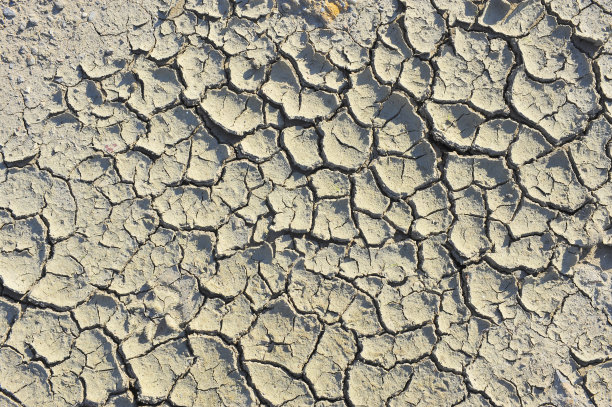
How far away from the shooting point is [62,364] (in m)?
2.49

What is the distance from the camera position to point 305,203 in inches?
104

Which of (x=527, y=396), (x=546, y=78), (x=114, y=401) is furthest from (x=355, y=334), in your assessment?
(x=546, y=78)

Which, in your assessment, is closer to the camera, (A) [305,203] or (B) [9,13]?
(A) [305,203]

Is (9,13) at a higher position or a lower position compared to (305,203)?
higher

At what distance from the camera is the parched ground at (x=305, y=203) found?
250 centimetres

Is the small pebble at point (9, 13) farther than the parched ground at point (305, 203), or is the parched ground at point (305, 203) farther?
the small pebble at point (9, 13)

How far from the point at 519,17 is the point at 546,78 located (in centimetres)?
35

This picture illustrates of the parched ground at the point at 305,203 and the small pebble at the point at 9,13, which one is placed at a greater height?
the small pebble at the point at 9,13

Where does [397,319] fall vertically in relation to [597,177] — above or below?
below

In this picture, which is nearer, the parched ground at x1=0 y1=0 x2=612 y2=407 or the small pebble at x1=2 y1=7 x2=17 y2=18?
the parched ground at x1=0 y1=0 x2=612 y2=407

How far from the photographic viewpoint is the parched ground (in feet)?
8.21

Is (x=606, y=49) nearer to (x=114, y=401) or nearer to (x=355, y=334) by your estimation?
(x=355, y=334)

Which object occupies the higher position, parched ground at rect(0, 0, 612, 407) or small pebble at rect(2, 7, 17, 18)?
small pebble at rect(2, 7, 17, 18)

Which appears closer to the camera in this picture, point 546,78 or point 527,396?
point 527,396
